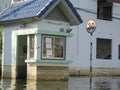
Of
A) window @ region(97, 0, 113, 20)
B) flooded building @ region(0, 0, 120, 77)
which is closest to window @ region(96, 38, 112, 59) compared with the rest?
window @ region(97, 0, 113, 20)

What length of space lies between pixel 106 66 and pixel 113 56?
1464 mm

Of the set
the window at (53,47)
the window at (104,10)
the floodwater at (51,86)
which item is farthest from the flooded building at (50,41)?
the window at (104,10)

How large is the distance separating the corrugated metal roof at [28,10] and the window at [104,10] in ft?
35.5

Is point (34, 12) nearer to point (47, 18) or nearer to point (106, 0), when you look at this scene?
point (47, 18)

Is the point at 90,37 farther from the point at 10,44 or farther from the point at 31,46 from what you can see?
the point at 31,46

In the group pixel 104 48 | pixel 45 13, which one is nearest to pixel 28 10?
pixel 45 13

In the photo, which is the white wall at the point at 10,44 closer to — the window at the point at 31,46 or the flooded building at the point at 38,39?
the flooded building at the point at 38,39

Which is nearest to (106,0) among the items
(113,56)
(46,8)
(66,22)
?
(113,56)

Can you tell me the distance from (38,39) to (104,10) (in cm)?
1499

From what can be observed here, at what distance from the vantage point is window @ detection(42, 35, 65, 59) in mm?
23297

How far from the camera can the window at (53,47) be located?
23.3m

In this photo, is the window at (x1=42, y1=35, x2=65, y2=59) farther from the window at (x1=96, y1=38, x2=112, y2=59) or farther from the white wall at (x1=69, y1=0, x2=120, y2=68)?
the window at (x1=96, y1=38, x2=112, y2=59)

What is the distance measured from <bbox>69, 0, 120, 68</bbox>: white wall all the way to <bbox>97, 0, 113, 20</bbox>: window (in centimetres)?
47

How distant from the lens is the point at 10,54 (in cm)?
2550
